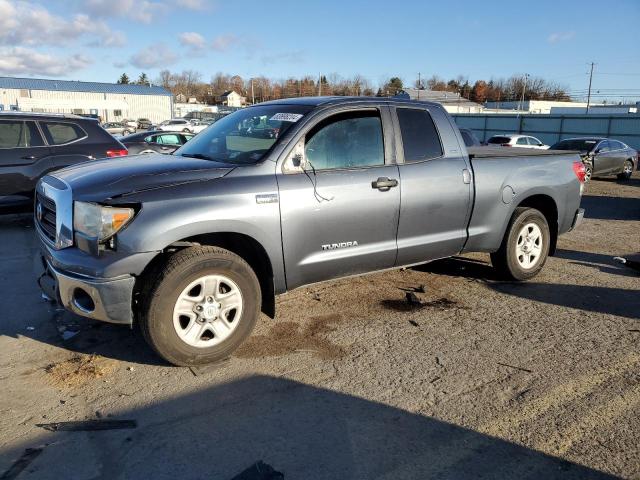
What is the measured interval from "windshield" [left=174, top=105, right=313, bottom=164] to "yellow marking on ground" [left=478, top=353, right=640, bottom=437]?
2.50 metres

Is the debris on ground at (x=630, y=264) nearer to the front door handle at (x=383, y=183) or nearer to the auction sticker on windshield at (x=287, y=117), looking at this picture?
the front door handle at (x=383, y=183)

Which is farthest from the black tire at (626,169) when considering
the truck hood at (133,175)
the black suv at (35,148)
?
the truck hood at (133,175)

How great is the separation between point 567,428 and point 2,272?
5.88 metres

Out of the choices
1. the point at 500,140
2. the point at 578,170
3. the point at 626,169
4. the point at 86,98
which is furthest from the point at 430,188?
the point at 86,98

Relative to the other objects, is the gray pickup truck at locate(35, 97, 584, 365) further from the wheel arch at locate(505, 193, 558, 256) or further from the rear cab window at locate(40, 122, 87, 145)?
the rear cab window at locate(40, 122, 87, 145)

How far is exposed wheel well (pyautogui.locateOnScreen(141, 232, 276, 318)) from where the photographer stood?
3764 mm

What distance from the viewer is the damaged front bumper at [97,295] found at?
341 cm

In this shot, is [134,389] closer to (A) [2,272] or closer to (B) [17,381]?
(B) [17,381]

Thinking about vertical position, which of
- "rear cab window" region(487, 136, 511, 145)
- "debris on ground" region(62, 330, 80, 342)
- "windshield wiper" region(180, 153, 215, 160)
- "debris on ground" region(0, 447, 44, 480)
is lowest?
"debris on ground" region(0, 447, 44, 480)

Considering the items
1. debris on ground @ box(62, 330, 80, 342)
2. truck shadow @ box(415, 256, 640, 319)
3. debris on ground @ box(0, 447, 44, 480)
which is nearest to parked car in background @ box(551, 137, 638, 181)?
truck shadow @ box(415, 256, 640, 319)

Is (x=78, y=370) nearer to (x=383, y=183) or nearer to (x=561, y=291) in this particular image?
(x=383, y=183)

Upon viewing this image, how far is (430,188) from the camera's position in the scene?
4750 mm

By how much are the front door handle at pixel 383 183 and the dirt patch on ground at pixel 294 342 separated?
1.25 m

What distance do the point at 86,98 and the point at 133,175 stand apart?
7946 centimetres
